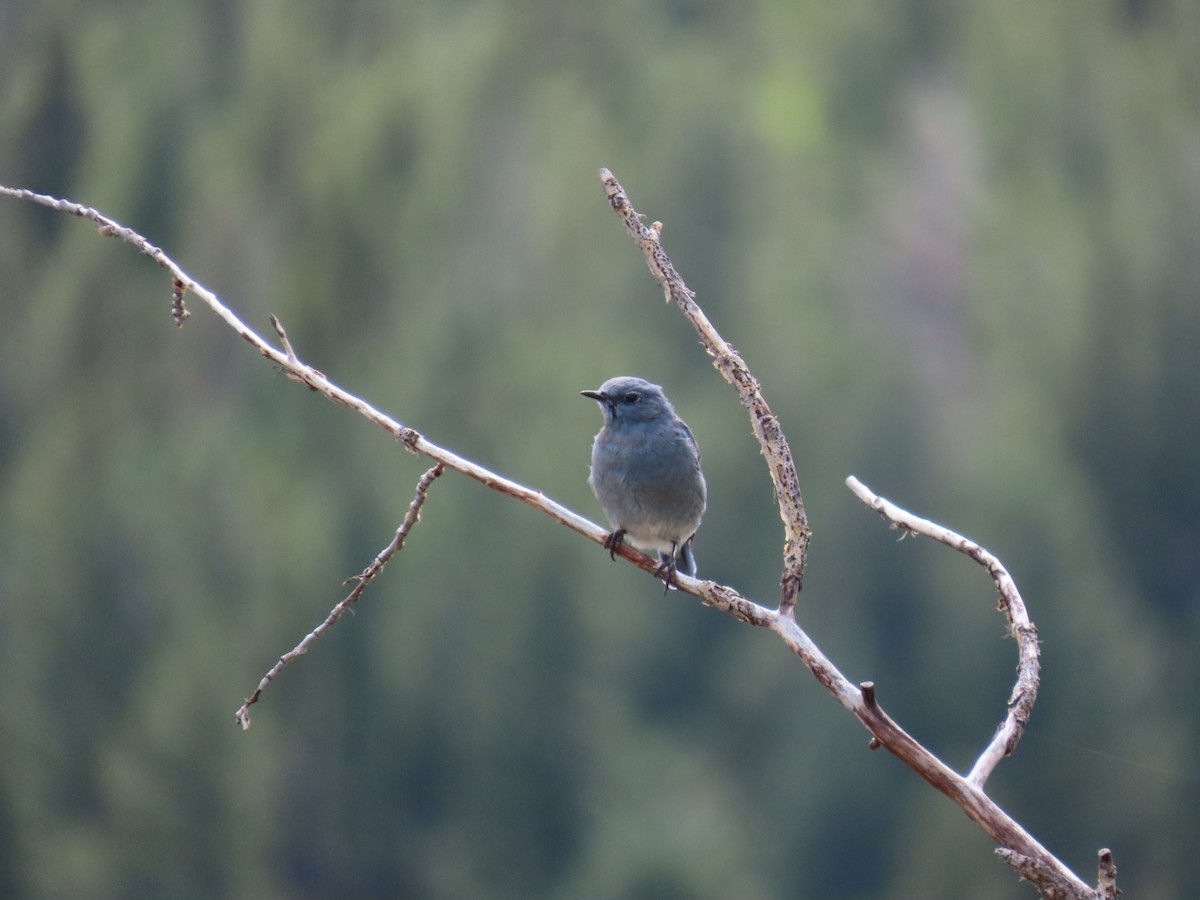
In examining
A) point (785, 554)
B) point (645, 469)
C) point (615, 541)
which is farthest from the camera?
point (645, 469)

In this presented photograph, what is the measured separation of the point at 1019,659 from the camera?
208cm

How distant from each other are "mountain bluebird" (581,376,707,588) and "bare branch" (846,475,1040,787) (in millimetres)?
1896

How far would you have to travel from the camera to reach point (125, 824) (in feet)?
26.8

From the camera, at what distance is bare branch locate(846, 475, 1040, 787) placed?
2.03 m

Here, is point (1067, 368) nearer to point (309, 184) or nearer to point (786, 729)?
point (786, 729)

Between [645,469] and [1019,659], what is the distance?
2.12 metres

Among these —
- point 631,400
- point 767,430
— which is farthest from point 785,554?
point 631,400

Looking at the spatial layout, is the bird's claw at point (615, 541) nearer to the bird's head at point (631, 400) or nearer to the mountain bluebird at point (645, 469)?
the mountain bluebird at point (645, 469)

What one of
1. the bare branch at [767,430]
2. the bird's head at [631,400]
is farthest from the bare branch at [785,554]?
the bird's head at [631,400]

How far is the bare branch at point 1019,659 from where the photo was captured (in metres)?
2.03

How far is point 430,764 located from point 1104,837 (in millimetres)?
4809

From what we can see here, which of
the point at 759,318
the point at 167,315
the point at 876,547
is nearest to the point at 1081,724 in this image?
the point at 876,547

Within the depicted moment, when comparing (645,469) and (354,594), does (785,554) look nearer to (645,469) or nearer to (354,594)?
(354,594)

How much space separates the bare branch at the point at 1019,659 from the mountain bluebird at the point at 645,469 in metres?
1.90
